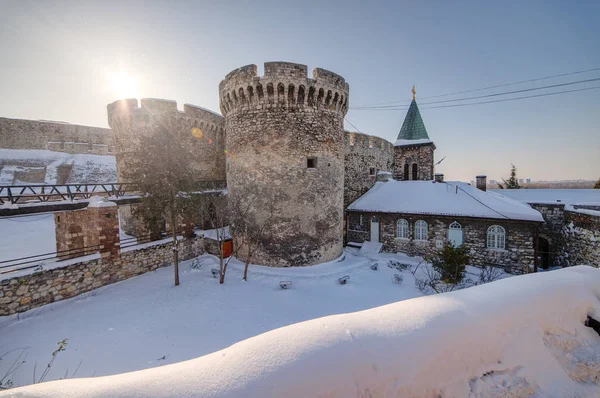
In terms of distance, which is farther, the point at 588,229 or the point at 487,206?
the point at 487,206

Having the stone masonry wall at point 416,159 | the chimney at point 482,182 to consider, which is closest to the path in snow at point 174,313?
the chimney at point 482,182

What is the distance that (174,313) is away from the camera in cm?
792

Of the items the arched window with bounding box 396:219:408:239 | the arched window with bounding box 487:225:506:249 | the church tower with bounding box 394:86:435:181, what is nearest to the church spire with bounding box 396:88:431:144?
the church tower with bounding box 394:86:435:181

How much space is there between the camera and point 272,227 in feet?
38.3

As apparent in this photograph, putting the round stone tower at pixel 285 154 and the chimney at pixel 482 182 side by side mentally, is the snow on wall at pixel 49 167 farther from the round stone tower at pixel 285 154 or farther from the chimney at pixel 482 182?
the chimney at pixel 482 182

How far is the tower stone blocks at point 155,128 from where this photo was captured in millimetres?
14867

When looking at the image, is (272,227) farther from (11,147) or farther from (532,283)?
(11,147)

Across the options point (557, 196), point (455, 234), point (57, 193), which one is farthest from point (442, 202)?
point (57, 193)

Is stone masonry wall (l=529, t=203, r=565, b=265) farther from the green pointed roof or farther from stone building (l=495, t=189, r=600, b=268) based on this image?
the green pointed roof

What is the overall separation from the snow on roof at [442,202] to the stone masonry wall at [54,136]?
30120mm

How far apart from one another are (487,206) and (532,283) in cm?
1344

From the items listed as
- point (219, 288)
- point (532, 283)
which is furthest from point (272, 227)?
point (532, 283)

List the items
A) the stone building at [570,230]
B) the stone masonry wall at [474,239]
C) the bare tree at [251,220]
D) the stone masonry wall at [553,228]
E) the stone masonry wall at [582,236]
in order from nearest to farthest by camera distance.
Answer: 1. the stone masonry wall at [582,236]
2. the stone building at [570,230]
3. the bare tree at [251,220]
4. the stone masonry wall at [474,239]
5. the stone masonry wall at [553,228]

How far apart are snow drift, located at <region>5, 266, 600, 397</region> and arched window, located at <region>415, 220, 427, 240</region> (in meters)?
12.5
